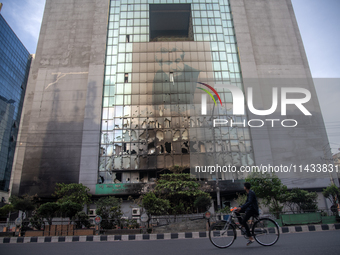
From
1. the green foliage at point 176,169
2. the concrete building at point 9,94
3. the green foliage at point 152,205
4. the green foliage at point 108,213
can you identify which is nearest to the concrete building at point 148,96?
the green foliage at point 176,169

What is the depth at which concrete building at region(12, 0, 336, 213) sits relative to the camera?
2914cm

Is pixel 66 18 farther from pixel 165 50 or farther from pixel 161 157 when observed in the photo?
pixel 161 157

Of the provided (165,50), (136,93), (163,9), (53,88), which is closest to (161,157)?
(136,93)

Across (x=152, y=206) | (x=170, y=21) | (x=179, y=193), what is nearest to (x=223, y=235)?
(x=152, y=206)

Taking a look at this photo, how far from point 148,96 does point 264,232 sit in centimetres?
2710

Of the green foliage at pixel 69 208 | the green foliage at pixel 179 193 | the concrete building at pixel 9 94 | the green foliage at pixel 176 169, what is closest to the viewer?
the green foliage at pixel 69 208

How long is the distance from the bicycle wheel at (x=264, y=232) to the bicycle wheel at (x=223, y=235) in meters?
0.49

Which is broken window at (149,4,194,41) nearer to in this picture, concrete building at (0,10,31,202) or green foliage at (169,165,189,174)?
green foliage at (169,165,189,174)

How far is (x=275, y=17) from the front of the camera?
124ft

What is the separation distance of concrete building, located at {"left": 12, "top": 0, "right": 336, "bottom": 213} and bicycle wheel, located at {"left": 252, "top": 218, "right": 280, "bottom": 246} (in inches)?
828

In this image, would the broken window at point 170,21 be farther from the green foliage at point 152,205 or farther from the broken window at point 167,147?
the green foliage at point 152,205

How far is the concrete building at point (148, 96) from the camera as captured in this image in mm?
29141

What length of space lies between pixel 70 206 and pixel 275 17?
37430mm

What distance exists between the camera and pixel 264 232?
17.5 feet
